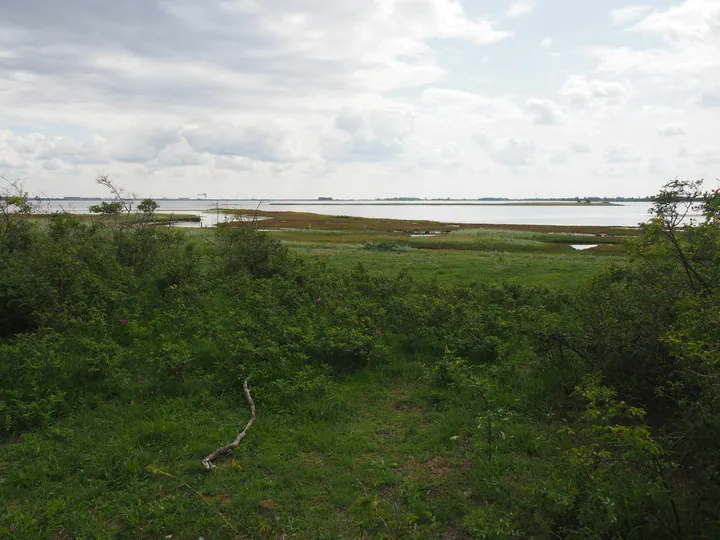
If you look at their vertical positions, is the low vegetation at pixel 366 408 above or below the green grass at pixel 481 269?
below

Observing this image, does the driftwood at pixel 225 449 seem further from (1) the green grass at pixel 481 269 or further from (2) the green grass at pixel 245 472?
(1) the green grass at pixel 481 269

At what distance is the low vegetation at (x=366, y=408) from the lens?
14.7 ft

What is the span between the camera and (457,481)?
18.0 feet

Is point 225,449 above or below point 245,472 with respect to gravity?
above

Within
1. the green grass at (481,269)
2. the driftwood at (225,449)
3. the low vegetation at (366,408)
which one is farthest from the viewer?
the green grass at (481,269)

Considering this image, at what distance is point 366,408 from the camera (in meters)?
7.51

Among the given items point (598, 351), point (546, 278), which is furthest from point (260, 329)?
point (546, 278)

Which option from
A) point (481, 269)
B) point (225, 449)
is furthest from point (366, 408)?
point (481, 269)

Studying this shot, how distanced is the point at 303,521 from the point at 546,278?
15.7 metres

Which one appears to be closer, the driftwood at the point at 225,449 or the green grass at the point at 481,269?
the driftwood at the point at 225,449

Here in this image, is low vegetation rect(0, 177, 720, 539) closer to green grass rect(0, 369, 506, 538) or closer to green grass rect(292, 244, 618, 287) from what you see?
green grass rect(0, 369, 506, 538)

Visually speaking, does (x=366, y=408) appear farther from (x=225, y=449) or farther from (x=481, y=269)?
(x=481, y=269)

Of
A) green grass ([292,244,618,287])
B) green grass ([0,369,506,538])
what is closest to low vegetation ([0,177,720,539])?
green grass ([0,369,506,538])

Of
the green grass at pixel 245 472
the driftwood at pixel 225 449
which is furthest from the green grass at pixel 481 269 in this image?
the driftwood at pixel 225 449
